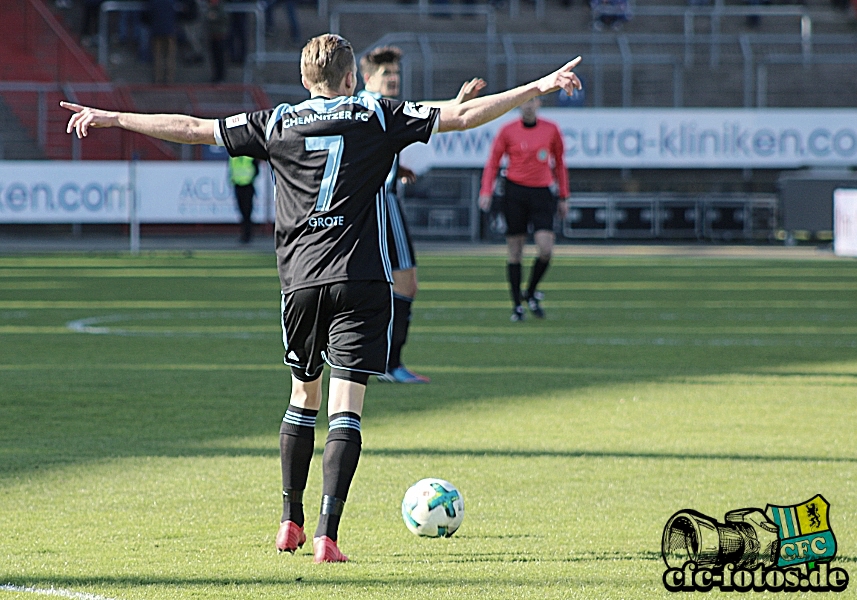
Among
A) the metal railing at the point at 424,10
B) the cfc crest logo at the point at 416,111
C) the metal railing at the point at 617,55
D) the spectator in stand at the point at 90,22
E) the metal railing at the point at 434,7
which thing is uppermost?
the metal railing at the point at 434,7

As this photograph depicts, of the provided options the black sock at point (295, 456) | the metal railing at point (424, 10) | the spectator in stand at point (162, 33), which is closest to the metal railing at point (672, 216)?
the metal railing at point (424, 10)

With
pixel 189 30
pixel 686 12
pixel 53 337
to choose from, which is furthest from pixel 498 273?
pixel 189 30

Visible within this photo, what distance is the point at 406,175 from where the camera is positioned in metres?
9.50

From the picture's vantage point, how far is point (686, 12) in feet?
107

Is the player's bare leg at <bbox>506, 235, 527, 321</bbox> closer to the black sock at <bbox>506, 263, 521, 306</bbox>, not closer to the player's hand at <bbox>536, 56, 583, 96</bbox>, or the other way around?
the black sock at <bbox>506, 263, 521, 306</bbox>

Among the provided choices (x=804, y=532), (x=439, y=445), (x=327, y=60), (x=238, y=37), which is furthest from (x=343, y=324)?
(x=238, y=37)

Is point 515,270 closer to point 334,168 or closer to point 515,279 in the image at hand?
point 515,279

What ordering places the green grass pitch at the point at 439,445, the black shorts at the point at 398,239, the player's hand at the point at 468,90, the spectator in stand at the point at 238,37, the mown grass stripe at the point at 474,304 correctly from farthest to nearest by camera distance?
the spectator in stand at the point at 238,37 → the mown grass stripe at the point at 474,304 → the black shorts at the point at 398,239 → the player's hand at the point at 468,90 → the green grass pitch at the point at 439,445

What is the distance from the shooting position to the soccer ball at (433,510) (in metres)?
5.39

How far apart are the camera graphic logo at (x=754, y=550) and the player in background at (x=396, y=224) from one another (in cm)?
288

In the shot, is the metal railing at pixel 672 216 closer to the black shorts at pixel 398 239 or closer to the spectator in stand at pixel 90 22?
the spectator in stand at pixel 90 22

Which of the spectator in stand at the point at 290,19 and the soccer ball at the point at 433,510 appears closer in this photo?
the soccer ball at the point at 433,510

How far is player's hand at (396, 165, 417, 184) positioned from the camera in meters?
9.44

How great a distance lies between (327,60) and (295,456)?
136 centimetres
